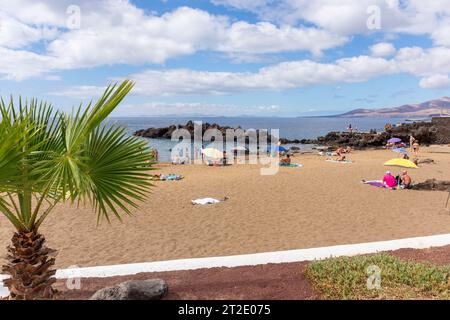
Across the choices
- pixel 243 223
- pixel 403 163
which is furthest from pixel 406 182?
pixel 243 223

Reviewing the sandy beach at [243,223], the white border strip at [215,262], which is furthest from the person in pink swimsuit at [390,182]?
the white border strip at [215,262]

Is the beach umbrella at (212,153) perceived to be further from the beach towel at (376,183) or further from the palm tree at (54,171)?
the palm tree at (54,171)

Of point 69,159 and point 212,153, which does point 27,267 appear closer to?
point 69,159

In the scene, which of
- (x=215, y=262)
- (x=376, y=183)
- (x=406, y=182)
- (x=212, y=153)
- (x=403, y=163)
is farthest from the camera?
(x=212, y=153)

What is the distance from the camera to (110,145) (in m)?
4.04

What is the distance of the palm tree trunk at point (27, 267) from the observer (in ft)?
13.1

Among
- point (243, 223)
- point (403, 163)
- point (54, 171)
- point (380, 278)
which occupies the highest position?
point (54, 171)

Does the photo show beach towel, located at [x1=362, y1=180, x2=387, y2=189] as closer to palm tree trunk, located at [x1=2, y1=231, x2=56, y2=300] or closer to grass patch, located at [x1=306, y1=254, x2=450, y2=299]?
grass patch, located at [x1=306, y1=254, x2=450, y2=299]

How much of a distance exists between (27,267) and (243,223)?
7.42 meters

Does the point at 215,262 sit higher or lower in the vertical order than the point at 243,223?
higher

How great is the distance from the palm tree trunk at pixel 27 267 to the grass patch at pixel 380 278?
11.8 ft

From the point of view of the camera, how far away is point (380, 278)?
502cm
